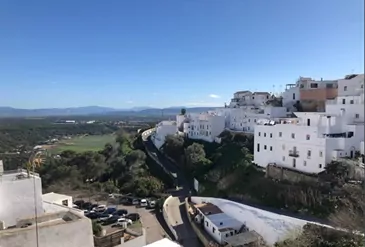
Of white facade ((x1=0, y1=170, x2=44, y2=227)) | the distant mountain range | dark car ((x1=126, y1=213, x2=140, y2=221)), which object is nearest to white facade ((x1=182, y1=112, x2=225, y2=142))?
dark car ((x1=126, y1=213, x2=140, y2=221))

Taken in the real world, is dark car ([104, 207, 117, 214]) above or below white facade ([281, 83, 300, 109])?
below

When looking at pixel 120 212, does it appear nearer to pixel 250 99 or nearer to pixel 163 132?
pixel 163 132

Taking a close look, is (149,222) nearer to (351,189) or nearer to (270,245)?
(270,245)

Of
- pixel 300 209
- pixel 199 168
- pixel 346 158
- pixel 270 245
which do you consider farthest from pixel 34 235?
pixel 199 168

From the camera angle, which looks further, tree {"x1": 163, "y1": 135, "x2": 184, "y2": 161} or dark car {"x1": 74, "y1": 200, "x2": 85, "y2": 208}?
tree {"x1": 163, "y1": 135, "x2": 184, "y2": 161}

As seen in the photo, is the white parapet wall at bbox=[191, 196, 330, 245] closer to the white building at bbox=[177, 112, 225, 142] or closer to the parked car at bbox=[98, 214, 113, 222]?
the parked car at bbox=[98, 214, 113, 222]

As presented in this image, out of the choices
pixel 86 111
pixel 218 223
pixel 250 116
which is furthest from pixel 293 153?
pixel 86 111
